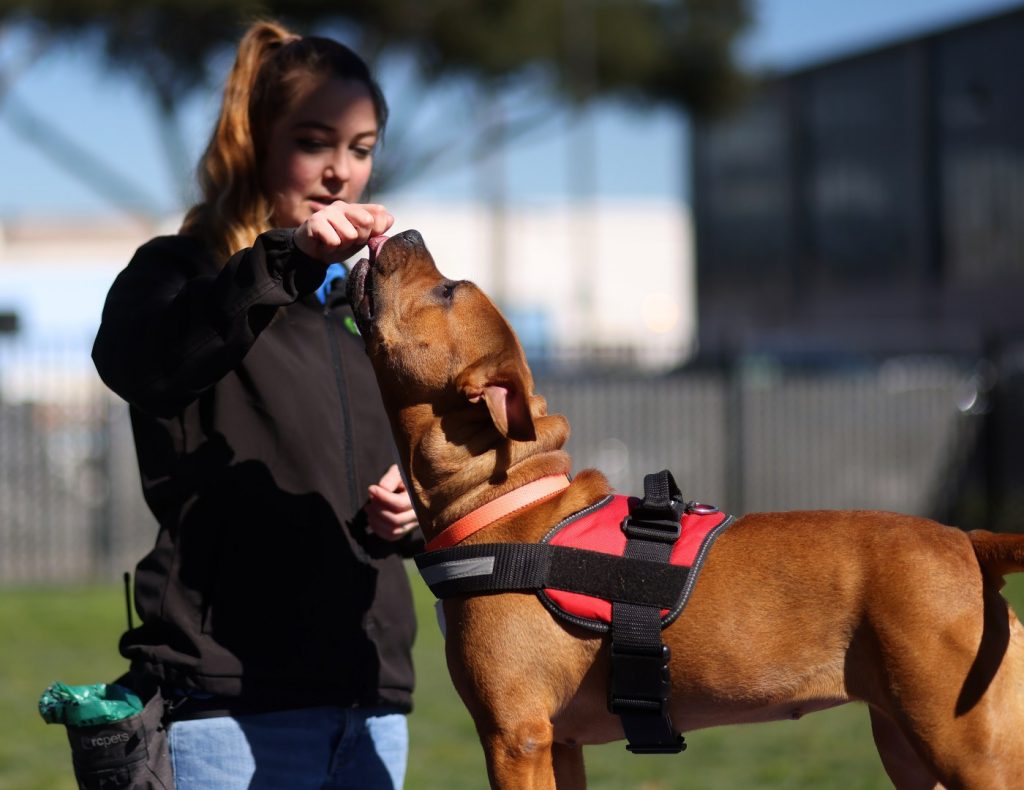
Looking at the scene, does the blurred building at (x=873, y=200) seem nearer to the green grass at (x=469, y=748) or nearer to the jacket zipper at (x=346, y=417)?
the green grass at (x=469, y=748)

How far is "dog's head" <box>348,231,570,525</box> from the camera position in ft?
11.0

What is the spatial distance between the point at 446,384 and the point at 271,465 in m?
0.48

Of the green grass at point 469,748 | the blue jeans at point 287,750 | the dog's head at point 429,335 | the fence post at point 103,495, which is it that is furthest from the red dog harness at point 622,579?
the fence post at point 103,495

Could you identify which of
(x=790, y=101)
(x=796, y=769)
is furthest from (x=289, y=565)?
(x=790, y=101)

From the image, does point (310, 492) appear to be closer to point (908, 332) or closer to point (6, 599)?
point (6, 599)

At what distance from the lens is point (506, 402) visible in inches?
130

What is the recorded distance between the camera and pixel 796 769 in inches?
274

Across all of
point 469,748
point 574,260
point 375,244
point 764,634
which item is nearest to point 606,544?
point 764,634

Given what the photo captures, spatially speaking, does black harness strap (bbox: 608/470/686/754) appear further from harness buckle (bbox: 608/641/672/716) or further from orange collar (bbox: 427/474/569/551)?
orange collar (bbox: 427/474/569/551)

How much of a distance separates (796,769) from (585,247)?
4605 centimetres

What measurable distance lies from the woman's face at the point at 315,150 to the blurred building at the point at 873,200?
61.1 feet

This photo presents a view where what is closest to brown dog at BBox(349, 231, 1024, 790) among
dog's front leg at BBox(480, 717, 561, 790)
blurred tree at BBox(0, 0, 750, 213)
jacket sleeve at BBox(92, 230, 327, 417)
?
dog's front leg at BBox(480, 717, 561, 790)

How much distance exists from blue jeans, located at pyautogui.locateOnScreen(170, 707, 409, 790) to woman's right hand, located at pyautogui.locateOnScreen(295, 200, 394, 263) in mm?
1162

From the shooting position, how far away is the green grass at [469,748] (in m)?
6.70
